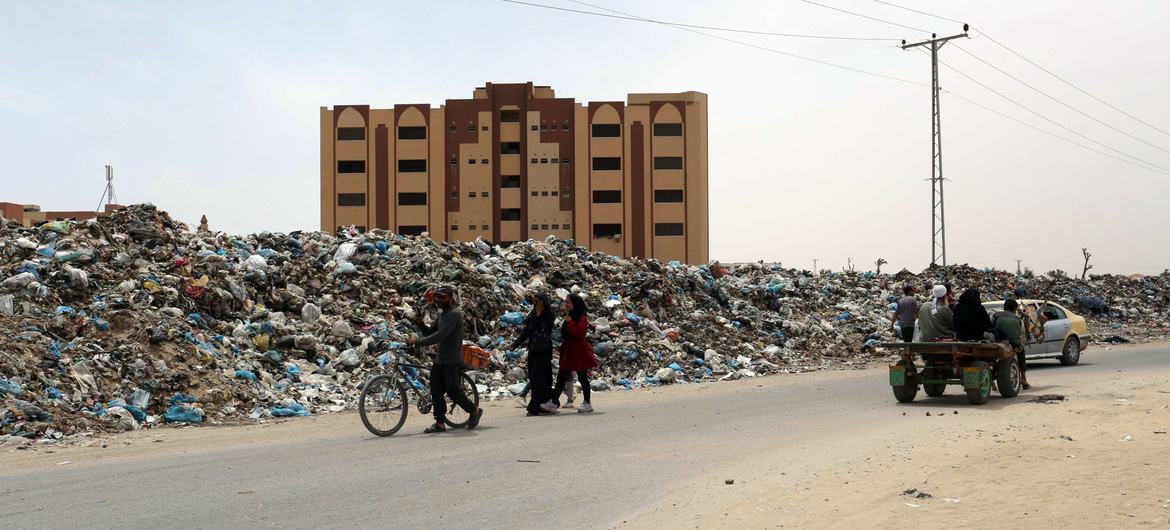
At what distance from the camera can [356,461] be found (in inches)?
344

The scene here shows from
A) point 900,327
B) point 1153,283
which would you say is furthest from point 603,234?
point 900,327

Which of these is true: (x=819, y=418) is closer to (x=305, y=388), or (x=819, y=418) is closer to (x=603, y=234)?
(x=305, y=388)

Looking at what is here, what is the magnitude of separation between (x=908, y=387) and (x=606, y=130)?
49923 millimetres

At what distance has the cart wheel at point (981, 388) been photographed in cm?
1263

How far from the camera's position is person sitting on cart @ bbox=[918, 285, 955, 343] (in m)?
13.4

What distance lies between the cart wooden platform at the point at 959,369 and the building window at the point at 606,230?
48291 millimetres

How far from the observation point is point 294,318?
1766cm

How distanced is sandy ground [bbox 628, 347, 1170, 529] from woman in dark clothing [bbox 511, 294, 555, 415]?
359cm

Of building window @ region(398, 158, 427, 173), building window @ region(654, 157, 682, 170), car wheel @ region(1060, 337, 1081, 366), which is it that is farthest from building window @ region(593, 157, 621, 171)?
car wheel @ region(1060, 337, 1081, 366)

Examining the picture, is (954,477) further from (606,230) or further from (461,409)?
(606,230)

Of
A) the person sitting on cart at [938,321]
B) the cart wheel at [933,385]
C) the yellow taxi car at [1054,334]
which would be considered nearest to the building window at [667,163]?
the yellow taxi car at [1054,334]

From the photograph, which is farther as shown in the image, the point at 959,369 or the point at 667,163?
the point at 667,163

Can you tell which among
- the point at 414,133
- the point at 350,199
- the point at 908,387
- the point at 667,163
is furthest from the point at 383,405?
the point at 350,199

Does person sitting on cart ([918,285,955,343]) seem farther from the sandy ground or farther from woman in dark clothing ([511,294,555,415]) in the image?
woman in dark clothing ([511,294,555,415])
